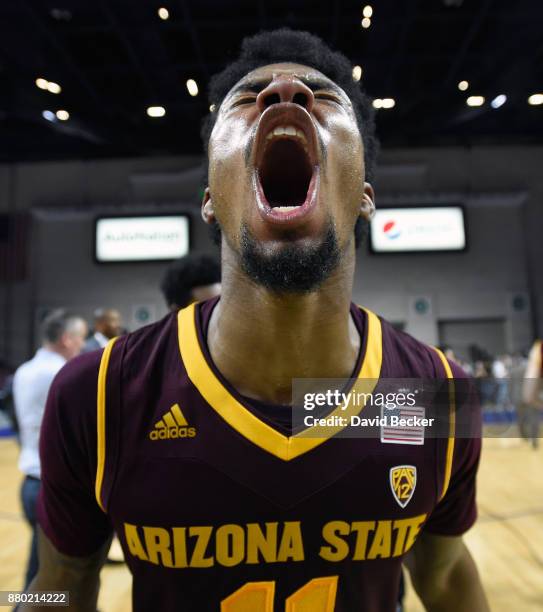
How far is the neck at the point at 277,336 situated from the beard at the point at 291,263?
0.05m

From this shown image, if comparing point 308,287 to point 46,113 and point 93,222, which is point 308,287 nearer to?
point 46,113

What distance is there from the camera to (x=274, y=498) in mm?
936

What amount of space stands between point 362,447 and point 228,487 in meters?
0.27

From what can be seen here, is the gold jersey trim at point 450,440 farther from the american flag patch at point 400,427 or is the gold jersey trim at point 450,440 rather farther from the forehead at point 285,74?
the forehead at point 285,74

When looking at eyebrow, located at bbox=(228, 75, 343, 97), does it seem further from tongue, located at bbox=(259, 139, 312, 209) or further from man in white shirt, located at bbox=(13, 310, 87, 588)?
man in white shirt, located at bbox=(13, 310, 87, 588)

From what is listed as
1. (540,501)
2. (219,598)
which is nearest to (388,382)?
(219,598)

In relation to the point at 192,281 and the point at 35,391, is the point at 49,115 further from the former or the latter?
the point at 35,391

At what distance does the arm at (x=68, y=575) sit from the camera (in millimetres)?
1039

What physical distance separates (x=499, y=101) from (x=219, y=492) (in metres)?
9.22

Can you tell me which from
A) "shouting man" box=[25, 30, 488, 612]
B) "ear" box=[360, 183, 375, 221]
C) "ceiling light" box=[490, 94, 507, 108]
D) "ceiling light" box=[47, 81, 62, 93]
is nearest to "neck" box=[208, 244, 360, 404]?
"shouting man" box=[25, 30, 488, 612]

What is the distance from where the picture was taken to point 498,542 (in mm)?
3629

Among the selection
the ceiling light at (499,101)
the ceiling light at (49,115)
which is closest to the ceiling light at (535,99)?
the ceiling light at (499,101)

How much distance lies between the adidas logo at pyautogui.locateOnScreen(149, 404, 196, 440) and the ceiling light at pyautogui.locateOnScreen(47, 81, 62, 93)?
8208 millimetres

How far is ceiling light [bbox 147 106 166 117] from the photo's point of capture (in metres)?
8.69
